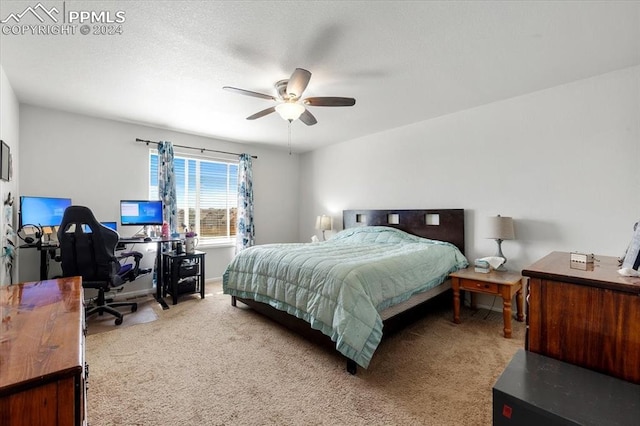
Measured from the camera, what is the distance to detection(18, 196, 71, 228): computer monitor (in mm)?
2957

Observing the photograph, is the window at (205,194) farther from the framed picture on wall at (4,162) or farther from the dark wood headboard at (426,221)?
the dark wood headboard at (426,221)

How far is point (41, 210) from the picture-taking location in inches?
121

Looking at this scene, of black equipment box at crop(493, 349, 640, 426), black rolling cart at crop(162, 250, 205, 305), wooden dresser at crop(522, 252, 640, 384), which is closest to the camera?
black equipment box at crop(493, 349, 640, 426)

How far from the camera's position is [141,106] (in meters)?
3.33

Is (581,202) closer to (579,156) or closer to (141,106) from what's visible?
(579,156)

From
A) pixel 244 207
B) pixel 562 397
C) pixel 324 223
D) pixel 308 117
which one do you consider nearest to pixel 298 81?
pixel 308 117

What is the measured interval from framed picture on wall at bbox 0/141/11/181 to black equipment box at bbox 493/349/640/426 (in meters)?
3.84

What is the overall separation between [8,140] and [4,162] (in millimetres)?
489

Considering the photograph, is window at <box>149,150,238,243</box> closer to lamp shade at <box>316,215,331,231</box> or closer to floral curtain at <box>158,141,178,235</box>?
floral curtain at <box>158,141,178,235</box>

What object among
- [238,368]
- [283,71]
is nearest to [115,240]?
[238,368]

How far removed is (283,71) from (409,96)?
146 centimetres

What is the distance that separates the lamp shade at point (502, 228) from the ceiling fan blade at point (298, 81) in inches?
97.3

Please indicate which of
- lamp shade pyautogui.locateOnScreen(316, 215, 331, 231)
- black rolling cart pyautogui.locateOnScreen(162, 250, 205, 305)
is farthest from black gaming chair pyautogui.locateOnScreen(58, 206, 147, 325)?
lamp shade pyautogui.locateOnScreen(316, 215, 331, 231)

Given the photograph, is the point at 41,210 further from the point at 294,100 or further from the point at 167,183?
the point at 294,100
